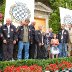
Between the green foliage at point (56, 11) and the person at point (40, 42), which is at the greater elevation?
the green foliage at point (56, 11)

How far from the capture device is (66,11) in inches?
934

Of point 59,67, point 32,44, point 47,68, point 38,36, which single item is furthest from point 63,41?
point 47,68

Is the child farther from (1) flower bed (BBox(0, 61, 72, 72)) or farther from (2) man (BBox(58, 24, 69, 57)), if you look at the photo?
(1) flower bed (BBox(0, 61, 72, 72))

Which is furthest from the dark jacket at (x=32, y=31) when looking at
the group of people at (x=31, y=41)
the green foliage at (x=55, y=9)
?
the green foliage at (x=55, y=9)

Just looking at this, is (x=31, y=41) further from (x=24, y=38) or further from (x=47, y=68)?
(x=47, y=68)

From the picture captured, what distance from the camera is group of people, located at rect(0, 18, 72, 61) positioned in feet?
60.2

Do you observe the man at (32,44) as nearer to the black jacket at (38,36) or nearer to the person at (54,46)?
the black jacket at (38,36)

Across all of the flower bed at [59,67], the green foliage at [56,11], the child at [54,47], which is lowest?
the flower bed at [59,67]

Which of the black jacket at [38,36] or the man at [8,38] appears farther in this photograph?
the black jacket at [38,36]

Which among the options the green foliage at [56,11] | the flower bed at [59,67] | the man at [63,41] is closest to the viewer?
the flower bed at [59,67]

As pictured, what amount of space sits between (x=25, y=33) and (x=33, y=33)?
2.25 feet

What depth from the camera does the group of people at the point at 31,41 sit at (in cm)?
1834

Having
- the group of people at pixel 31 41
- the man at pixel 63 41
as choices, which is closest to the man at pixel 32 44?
the group of people at pixel 31 41

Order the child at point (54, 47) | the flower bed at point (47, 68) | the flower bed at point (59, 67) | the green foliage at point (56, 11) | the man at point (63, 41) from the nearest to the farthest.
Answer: the flower bed at point (47, 68) < the flower bed at point (59, 67) < the child at point (54, 47) < the man at point (63, 41) < the green foliage at point (56, 11)
